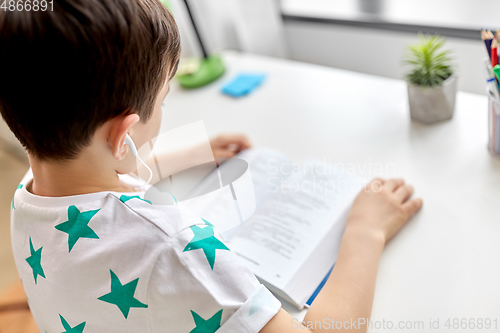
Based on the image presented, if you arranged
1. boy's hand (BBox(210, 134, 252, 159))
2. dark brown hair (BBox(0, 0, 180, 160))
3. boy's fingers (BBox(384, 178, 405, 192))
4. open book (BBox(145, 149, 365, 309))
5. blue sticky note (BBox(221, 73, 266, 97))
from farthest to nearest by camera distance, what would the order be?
blue sticky note (BBox(221, 73, 266, 97)) → boy's hand (BBox(210, 134, 252, 159)) → boy's fingers (BBox(384, 178, 405, 192)) → open book (BBox(145, 149, 365, 309)) → dark brown hair (BBox(0, 0, 180, 160))

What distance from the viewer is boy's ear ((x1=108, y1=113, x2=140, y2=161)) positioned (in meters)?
0.42

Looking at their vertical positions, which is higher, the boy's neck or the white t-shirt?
the boy's neck

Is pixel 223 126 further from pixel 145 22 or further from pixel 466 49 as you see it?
pixel 466 49

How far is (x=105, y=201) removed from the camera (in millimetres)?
450

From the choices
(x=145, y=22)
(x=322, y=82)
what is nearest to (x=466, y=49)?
(x=322, y=82)

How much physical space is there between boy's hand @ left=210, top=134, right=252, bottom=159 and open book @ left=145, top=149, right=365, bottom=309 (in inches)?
1.4

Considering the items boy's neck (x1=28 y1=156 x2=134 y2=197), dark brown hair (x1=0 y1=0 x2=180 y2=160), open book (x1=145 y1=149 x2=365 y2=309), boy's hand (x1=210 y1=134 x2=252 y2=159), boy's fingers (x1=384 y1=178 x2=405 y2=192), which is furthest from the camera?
boy's hand (x1=210 y1=134 x2=252 y2=159)

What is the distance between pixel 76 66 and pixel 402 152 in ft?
1.97

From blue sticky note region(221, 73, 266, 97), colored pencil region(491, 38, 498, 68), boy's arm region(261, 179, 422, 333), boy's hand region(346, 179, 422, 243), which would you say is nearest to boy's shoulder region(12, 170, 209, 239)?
boy's arm region(261, 179, 422, 333)

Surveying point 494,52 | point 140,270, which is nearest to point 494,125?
point 494,52

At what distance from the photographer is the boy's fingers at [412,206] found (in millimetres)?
636

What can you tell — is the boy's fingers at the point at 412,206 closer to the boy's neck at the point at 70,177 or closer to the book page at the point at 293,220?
the book page at the point at 293,220

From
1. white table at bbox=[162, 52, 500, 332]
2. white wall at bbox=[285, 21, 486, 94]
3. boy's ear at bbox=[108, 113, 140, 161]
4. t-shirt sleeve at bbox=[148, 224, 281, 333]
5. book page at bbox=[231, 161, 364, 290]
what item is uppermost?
boy's ear at bbox=[108, 113, 140, 161]

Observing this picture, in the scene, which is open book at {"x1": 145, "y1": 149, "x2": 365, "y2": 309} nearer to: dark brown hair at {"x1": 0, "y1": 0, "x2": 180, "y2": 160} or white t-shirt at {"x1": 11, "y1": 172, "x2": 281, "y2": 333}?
white t-shirt at {"x1": 11, "y1": 172, "x2": 281, "y2": 333}
